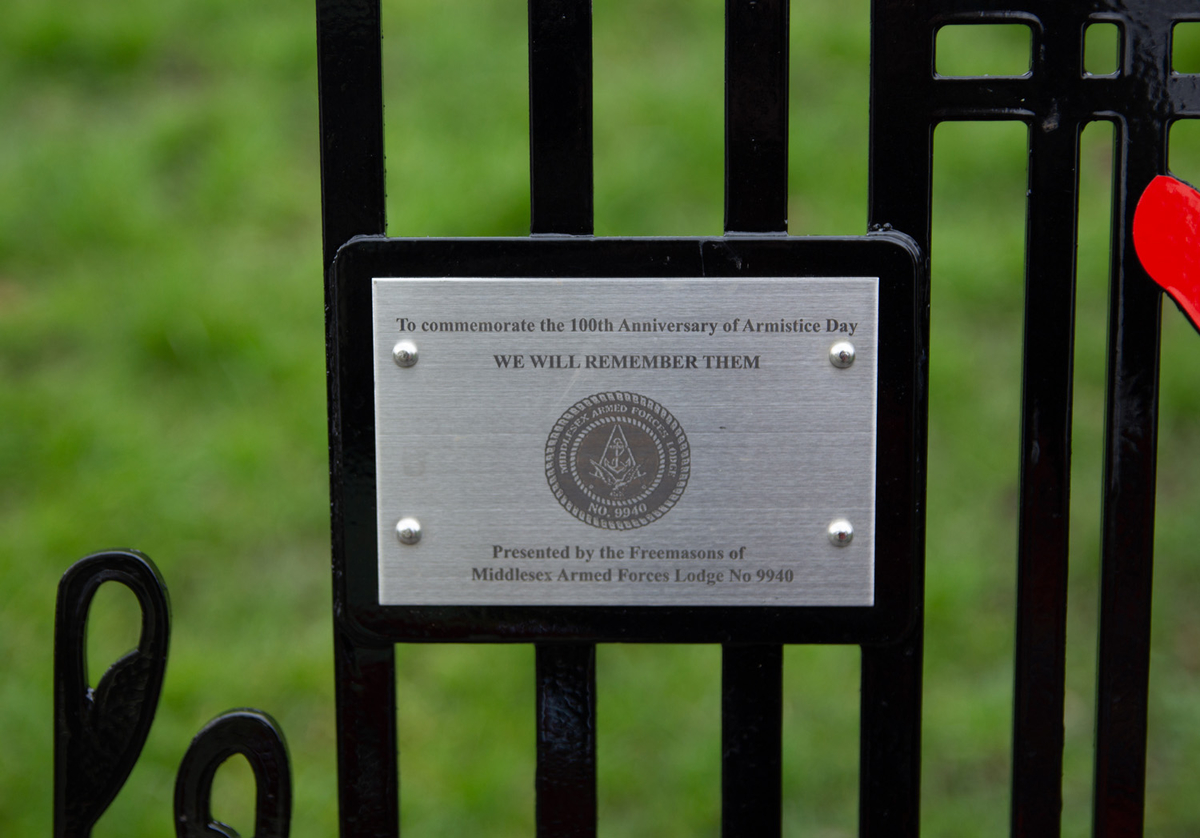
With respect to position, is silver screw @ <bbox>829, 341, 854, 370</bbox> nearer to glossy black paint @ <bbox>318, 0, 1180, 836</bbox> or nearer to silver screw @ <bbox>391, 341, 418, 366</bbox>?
glossy black paint @ <bbox>318, 0, 1180, 836</bbox>

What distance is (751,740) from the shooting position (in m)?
0.90

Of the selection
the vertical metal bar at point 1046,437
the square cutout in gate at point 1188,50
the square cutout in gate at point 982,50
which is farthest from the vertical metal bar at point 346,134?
the square cutout in gate at point 1188,50

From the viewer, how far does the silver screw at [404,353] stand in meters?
0.82

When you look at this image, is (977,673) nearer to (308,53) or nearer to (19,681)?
(19,681)

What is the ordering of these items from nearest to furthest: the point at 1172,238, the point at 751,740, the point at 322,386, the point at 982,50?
1. the point at 1172,238
2. the point at 751,740
3. the point at 322,386
4. the point at 982,50

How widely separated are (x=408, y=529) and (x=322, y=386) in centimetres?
137

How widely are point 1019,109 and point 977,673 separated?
48.1 inches

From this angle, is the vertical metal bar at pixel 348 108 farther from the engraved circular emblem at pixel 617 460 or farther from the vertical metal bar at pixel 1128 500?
the vertical metal bar at pixel 1128 500

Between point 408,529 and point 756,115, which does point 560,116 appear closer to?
point 756,115

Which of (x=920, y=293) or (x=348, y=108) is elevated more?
(x=348, y=108)

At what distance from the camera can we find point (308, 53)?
2658mm

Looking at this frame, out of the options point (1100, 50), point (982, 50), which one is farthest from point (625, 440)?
point (1100, 50)

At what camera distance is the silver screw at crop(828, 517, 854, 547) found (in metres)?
0.84

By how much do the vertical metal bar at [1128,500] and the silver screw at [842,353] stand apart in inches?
8.5
